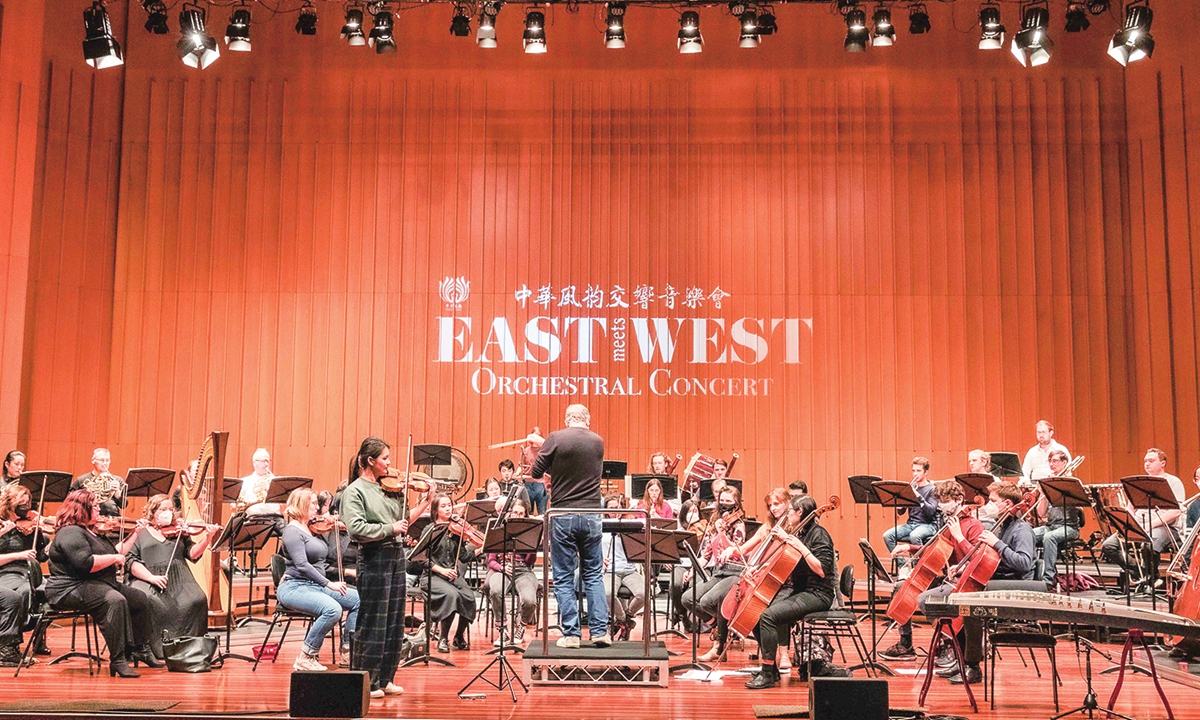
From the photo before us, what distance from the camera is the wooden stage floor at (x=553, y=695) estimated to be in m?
6.16

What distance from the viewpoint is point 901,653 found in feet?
27.1

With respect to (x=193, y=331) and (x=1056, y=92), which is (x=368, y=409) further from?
(x=1056, y=92)

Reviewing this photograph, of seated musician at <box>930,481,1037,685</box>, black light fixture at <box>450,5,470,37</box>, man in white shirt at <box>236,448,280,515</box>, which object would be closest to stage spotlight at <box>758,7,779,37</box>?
black light fixture at <box>450,5,470,37</box>

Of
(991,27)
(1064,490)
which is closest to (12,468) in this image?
(1064,490)

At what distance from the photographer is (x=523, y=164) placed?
1377 cm

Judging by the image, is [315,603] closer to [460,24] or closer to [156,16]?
[460,24]

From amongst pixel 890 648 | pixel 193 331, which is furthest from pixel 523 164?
pixel 890 648

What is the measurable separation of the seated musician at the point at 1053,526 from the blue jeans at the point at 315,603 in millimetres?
5690

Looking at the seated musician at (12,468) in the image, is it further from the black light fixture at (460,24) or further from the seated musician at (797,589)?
the seated musician at (797,589)

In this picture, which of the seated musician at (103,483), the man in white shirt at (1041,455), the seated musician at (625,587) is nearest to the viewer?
the seated musician at (625,587)

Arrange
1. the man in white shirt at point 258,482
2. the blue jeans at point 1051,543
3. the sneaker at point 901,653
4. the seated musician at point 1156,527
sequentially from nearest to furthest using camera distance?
the sneaker at point 901,653, the seated musician at point 1156,527, the blue jeans at point 1051,543, the man in white shirt at point 258,482

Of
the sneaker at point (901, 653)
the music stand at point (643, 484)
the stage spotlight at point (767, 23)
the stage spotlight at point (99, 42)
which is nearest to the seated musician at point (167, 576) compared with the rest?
the music stand at point (643, 484)

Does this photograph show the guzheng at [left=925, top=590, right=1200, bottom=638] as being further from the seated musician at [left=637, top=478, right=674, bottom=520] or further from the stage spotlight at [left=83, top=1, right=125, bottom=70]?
the stage spotlight at [left=83, top=1, right=125, bottom=70]

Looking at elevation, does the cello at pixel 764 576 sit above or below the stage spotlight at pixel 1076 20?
below
